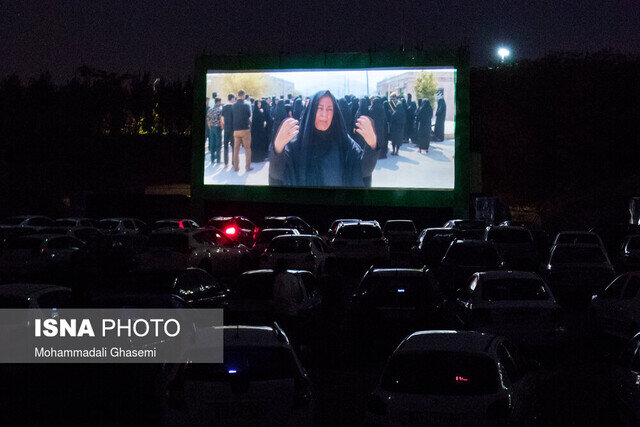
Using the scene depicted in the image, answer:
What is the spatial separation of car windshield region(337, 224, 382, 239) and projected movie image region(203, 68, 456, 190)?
40.6 feet

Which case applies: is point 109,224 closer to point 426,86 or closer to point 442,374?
point 426,86

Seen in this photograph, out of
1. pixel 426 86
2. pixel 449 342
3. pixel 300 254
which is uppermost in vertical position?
pixel 426 86

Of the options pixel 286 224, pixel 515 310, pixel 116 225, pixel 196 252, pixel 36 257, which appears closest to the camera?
pixel 515 310

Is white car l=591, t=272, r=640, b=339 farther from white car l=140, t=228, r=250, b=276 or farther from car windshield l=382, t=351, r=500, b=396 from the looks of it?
white car l=140, t=228, r=250, b=276

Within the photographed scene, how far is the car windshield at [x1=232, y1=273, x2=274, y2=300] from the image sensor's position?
16.4m

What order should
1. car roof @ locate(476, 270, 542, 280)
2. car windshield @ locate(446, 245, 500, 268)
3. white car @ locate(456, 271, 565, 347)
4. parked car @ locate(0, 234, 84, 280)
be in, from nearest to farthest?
white car @ locate(456, 271, 565, 347) → car roof @ locate(476, 270, 542, 280) → car windshield @ locate(446, 245, 500, 268) → parked car @ locate(0, 234, 84, 280)

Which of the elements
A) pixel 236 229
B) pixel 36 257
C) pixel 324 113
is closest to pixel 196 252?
pixel 36 257

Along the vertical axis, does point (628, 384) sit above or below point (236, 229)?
above

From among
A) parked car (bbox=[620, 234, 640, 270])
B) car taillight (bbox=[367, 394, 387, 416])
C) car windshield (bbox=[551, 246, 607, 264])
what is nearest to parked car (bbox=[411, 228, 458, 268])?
parked car (bbox=[620, 234, 640, 270])

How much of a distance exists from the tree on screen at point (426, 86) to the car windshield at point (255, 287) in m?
27.6

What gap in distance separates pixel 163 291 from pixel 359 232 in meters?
16.5

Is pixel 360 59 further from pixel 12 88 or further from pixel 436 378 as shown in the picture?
pixel 12 88

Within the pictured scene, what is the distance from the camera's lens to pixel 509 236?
28.8 m

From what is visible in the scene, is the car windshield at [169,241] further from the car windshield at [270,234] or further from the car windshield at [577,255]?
the car windshield at [577,255]
